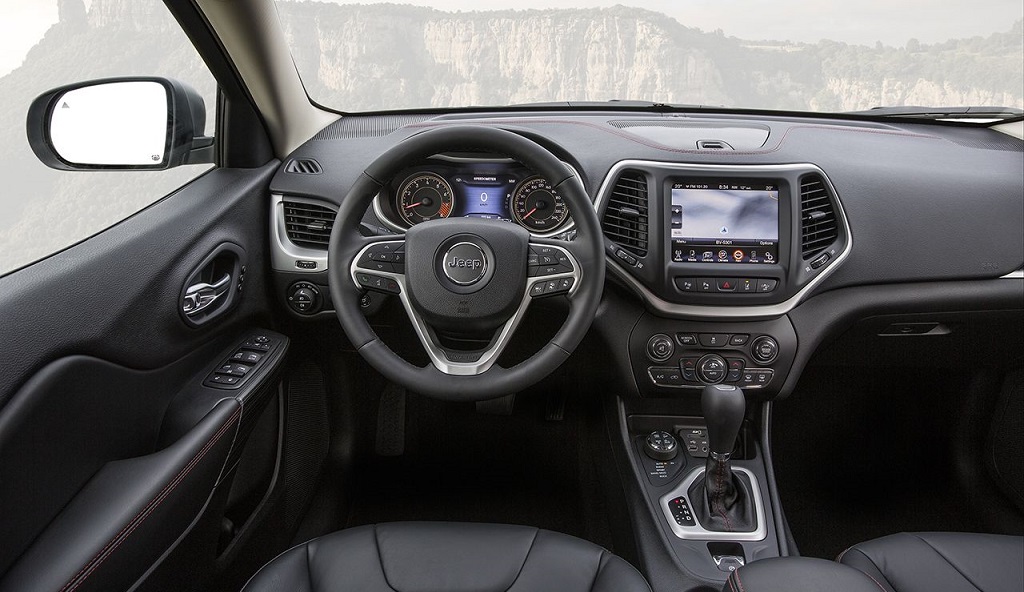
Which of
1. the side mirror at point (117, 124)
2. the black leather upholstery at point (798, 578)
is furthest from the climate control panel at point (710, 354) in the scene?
the side mirror at point (117, 124)

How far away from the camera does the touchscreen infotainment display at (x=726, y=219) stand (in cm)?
179

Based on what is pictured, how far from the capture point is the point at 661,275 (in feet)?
5.94

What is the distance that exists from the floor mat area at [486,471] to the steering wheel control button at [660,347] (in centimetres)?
55

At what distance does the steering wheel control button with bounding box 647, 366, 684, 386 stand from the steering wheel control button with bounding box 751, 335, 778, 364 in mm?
211

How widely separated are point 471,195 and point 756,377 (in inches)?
36.7

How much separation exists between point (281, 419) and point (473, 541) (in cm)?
89

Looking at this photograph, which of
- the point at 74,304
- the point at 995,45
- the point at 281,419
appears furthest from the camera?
the point at 281,419

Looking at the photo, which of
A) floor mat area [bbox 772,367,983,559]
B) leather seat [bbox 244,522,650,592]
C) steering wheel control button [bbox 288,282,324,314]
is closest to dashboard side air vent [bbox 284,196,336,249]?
steering wheel control button [bbox 288,282,324,314]

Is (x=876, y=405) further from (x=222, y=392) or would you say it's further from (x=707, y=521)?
(x=222, y=392)

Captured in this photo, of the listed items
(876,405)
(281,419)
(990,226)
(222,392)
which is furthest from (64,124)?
(876,405)

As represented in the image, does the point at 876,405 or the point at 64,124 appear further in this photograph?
the point at 876,405

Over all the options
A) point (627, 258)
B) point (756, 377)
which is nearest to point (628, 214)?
point (627, 258)

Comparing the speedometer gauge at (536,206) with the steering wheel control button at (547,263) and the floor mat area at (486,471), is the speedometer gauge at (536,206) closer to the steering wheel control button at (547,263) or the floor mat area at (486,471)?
the steering wheel control button at (547,263)

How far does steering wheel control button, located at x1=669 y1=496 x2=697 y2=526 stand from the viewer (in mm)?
1860
